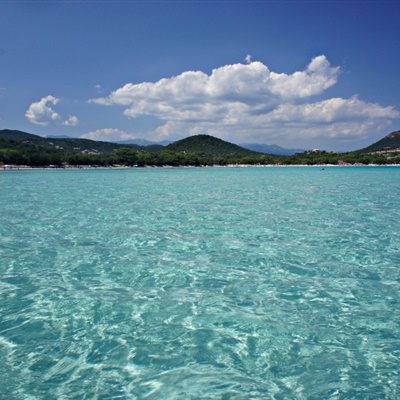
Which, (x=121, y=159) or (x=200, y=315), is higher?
(x=121, y=159)

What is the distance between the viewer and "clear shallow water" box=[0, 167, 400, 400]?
464cm

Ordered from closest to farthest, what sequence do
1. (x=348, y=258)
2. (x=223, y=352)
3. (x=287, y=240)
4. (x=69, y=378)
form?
(x=69, y=378)
(x=223, y=352)
(x=348, y=258)
(x=287, y=240)

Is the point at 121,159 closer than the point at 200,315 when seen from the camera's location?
No

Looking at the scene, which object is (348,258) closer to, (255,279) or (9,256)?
(255,279)

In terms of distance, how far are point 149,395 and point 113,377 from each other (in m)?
0.63

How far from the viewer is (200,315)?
6.64 metres

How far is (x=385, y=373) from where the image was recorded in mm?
4785

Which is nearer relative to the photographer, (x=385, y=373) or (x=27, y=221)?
(x=385, y=373)

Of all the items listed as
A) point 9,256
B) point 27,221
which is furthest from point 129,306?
point 27,221

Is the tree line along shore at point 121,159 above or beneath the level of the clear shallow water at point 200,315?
above

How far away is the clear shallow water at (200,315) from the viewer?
464 centimetres

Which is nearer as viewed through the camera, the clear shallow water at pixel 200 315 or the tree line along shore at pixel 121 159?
the clear shallow water at pixel 200 315

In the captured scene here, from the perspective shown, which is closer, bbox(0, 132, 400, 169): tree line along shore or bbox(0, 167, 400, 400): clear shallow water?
bbox(0, 167, 400, 400): clear shallow water

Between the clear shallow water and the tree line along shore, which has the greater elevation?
the tree line along shore
